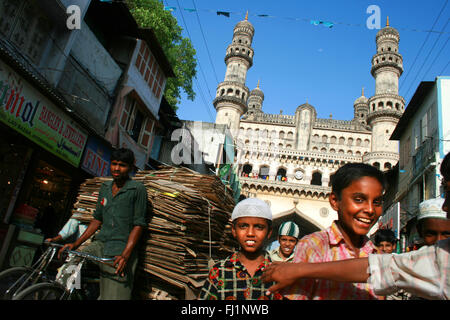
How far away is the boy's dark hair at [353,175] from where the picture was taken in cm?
175

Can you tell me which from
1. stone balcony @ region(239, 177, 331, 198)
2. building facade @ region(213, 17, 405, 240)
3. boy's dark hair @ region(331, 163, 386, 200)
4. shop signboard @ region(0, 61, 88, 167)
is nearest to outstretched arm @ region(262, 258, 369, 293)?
boy's dark hair @ region(331, 163, 386, 200)

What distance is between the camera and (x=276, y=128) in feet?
169

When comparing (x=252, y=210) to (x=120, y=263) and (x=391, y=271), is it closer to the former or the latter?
(x=391, y=271)

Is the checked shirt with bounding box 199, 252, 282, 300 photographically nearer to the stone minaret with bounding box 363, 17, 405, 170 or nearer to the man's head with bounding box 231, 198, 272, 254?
the man's head with bounding box 231, 198, 272, 254

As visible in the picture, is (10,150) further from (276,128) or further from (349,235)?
(276,128)

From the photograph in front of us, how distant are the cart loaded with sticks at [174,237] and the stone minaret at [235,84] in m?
41.1

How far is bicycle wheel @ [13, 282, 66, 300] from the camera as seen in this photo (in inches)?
97.2

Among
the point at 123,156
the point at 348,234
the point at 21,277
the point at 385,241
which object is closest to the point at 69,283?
the point at 21,277

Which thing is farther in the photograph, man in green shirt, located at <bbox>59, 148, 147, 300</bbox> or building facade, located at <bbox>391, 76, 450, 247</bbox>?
building facade, located at <bbox>391, 76, 450, 247</bbox>

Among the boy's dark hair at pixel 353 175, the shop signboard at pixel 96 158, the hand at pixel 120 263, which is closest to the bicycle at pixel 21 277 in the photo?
the hand at pixel 120 263

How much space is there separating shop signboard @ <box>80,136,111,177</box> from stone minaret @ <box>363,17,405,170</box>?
35.9 meters

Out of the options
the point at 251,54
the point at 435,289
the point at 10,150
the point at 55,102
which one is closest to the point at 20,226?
the point at 10,150

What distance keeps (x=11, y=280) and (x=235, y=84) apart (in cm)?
4513

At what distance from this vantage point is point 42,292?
2695mm
